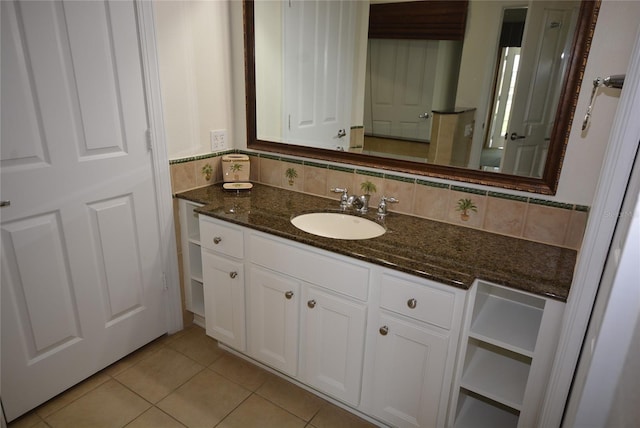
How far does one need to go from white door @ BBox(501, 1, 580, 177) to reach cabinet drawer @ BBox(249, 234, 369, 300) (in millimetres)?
736

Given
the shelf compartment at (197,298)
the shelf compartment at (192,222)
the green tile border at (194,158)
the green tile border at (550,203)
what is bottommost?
the shelf compartment at (197,298)

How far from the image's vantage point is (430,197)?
5.98 feet

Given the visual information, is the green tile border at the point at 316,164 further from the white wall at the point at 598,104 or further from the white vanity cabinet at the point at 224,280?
the white wall at the point at 598,104

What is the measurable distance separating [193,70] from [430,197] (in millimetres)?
1317

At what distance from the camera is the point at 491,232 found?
1.71m

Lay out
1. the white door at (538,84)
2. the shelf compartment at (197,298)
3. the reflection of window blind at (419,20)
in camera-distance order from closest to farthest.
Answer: the white door at (538,84)
the reflection of window blind at (419,20)
the shelf compartment at (197,298)

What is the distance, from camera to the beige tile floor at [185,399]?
5.74ft

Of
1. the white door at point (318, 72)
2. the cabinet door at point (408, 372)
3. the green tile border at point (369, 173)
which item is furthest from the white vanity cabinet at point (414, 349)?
the white door at point (318, 72)

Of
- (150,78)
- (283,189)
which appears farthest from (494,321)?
(150,78)

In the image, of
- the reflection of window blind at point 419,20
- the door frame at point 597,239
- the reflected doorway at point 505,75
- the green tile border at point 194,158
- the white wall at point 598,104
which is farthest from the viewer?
the green tile border at point 194,158

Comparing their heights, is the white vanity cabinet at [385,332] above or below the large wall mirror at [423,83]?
below

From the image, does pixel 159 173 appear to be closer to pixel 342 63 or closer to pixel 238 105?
pixel 238 105

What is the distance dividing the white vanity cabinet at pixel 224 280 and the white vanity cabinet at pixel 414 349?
69 cm

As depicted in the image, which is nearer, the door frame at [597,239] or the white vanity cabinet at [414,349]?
the door frame at [597,239]
